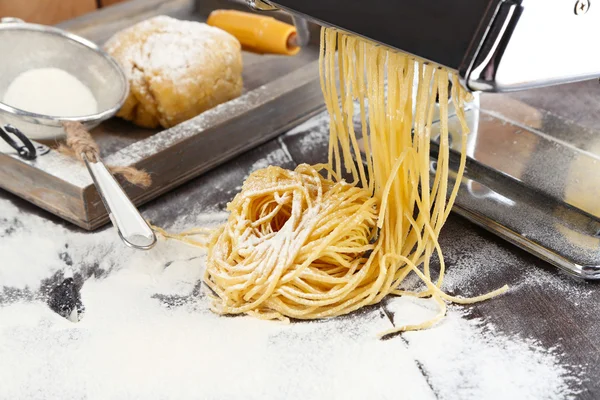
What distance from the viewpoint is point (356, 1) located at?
0.93 meters

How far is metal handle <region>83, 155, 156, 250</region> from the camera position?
1.17 m

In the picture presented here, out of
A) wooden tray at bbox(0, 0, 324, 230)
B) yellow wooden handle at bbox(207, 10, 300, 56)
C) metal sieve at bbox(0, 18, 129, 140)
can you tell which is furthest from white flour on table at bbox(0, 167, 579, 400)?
yellow wooden handle at bbox(207, 10, 300, 56)

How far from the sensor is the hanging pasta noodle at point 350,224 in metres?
1.12

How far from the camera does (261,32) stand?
203 centimetres

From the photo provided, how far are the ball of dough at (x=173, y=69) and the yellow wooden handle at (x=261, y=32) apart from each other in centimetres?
27

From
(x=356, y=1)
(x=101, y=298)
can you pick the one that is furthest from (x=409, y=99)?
(x=101, y=298)

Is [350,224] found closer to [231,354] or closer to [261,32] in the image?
[231,354]

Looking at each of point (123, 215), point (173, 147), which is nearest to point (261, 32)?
point (173, 147)

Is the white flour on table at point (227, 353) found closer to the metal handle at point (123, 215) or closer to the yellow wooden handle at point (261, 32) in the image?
the metal handle at point (123, 215)

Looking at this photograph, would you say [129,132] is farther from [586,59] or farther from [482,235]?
[586,59]

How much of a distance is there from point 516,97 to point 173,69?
92cm

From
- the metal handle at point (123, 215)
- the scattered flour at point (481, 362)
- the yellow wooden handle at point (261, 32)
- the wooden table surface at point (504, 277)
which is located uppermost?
the metal handle at point (123, 215)

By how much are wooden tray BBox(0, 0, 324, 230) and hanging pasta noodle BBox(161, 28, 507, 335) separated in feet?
0.87

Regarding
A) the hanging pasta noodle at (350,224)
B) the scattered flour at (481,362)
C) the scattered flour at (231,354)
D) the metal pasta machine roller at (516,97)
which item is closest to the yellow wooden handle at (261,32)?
the metal pasta machine roller at (516,97)
